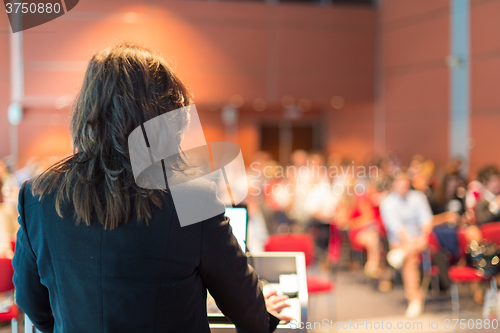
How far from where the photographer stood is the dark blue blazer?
90 centimetres

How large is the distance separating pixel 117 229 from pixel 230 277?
0.28 metres

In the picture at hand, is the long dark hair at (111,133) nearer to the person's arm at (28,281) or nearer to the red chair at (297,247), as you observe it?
the person's arm at (28,281)

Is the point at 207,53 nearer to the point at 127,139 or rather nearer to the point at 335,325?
the point at 335,325

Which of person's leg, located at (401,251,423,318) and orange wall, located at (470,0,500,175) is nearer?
person's leg, located at (401,251,423,318)

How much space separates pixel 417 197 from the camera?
4.94 m

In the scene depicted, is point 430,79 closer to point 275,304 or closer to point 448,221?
point 448,221

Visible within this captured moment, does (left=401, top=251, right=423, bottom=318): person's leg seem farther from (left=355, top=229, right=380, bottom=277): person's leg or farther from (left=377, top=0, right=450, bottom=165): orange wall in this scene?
(left=377, top=0, right=450, bottom=165): orange wall

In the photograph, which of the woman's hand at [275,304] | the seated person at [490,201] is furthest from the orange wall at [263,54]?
the woman's hand at [275,304]

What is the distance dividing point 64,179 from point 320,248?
5.76m

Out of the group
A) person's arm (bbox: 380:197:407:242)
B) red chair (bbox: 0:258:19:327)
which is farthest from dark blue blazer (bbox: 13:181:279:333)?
person's arm (bbox: 380:197:407:242)

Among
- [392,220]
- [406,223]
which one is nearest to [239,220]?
[392,220]

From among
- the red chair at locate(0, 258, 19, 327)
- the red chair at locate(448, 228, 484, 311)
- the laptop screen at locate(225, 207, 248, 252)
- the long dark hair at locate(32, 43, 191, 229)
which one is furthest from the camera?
the red chair at locate(448, 228, 484, 311)

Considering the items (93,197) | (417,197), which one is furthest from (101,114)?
(417,197)

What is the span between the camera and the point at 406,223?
4926 mm
